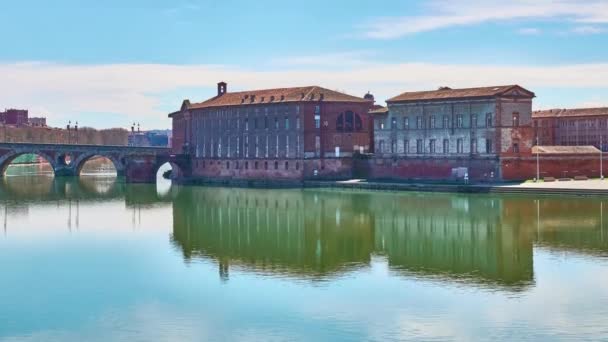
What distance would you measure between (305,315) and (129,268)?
1164 cm

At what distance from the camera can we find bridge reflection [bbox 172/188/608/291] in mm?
37406

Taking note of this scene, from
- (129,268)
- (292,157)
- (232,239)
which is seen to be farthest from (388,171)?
(129,268)

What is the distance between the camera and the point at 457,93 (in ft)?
263

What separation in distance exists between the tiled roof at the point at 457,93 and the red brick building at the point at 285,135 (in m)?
7.10

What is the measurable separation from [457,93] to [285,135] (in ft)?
59.8

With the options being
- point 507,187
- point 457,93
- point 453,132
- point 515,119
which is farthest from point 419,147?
point 507,187

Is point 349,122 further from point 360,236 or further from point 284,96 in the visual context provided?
point 360,236

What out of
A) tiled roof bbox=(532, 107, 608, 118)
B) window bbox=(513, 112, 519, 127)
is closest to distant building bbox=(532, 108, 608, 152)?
tiled roof bbox=(532, 107, 608, 118)

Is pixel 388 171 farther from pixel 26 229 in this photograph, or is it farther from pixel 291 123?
pixel 26 229

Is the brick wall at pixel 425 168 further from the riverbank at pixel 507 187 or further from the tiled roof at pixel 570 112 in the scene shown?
the tiled roof at pixel 570 112

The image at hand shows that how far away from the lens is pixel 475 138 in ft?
256

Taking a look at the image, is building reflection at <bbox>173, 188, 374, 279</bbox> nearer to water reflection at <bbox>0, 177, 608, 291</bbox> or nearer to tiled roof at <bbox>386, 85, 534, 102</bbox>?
water reflection at <bbox>0, 177, 608, 291</bbox>

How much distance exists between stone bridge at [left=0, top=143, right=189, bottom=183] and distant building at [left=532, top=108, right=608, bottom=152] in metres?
41.0

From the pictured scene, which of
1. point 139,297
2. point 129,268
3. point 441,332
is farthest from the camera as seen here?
point 129,268
